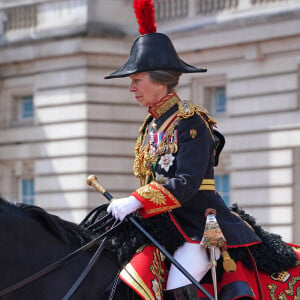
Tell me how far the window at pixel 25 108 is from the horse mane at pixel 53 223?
2113 cm

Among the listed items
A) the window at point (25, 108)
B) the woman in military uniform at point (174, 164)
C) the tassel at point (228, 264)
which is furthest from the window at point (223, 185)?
the tassel at point (228, 264)

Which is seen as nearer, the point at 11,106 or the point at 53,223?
the point at 53,223

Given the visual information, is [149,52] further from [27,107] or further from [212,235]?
[27,107]

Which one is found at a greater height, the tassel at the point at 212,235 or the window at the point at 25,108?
the window at the point at 25,108

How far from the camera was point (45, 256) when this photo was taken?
22.0ft

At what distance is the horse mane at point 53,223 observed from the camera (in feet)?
22.0

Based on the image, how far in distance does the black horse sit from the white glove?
1.00 feet

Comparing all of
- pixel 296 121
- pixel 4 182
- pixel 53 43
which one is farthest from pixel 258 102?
pixel 4 182

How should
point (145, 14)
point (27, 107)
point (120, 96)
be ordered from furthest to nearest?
point (27, 107), point (120, 96), point (145, 14)

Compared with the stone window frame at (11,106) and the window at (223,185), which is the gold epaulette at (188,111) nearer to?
the window at (223,185)

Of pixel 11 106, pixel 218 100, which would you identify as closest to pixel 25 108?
pixel 11 106

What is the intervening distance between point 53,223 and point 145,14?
149 cm

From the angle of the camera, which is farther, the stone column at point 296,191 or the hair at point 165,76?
the stone column at point 296,191

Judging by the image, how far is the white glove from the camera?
6715 millimetres
